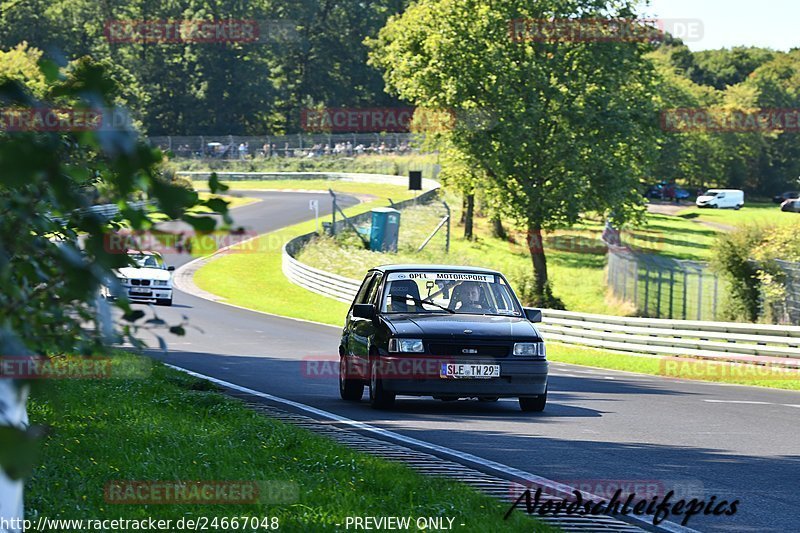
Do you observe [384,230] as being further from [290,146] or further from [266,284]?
[290,146]

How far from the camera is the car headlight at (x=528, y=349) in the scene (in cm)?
1294

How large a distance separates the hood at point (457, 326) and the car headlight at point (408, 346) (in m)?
0.06

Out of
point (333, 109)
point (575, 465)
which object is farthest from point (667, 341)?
point (333, 109)

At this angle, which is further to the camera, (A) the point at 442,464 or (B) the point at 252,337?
(B) the point at 252,337

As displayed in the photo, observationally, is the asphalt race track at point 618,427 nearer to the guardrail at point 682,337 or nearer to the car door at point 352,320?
the car door at point 352,320

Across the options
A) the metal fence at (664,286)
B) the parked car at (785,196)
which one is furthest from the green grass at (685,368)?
the parked car at (785,196)

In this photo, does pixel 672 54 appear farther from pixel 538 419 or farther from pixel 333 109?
pixel 538 419

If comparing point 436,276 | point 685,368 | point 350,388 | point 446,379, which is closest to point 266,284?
point 685,368

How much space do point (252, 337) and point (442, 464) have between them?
1883 cm

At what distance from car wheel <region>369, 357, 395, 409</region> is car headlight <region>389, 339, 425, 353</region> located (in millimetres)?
418

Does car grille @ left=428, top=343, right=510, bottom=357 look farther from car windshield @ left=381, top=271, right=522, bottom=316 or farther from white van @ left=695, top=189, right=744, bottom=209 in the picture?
white van @ left=695, top=189, right=744, bottom=209

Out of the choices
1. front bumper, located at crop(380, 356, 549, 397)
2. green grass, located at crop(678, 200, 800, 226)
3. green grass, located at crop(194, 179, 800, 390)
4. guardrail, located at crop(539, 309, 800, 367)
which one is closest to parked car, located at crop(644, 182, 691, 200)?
green grass, located at crop(678, 200, 800, 226)

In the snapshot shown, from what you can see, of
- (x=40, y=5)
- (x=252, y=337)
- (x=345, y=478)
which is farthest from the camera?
(x=40, y=5)

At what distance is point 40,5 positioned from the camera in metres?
110
